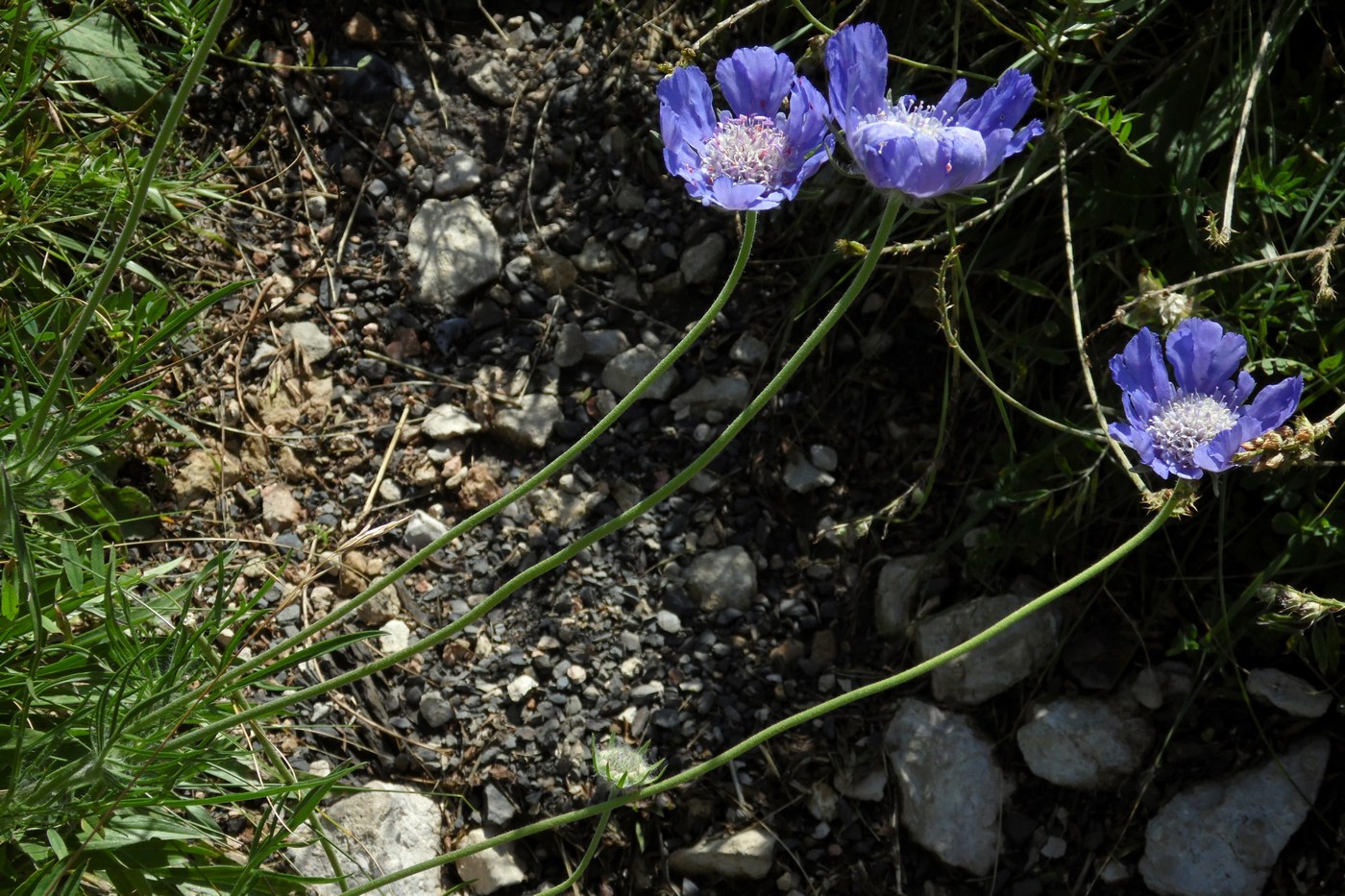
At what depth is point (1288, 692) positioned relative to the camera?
2.01 meters

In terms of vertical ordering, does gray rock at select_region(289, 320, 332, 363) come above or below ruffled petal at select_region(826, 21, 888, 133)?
below

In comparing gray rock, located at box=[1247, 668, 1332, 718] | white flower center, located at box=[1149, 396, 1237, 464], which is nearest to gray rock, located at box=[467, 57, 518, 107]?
white flower center, located at box=[1149, 396, 1237, 464]

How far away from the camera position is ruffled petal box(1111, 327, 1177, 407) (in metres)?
1.56

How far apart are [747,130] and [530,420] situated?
3.55 ft

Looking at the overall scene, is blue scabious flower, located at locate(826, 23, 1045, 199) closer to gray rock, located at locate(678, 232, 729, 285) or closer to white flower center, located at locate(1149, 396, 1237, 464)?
white flower center, located at locate(1149, 396, 1237, 464)

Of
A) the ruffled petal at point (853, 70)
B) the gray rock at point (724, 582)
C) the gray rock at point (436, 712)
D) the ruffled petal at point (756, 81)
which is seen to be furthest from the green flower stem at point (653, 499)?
the gray rock at point (724, 582)

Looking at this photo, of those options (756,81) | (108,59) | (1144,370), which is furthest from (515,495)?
(108,59)

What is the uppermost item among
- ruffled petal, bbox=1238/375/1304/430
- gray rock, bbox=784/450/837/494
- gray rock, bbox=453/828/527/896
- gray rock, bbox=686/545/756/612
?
ruffled petal, bbox=1238/375/1304/430

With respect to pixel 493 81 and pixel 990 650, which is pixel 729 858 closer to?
pixel 990 650

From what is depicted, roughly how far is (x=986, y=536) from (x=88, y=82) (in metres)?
1.91

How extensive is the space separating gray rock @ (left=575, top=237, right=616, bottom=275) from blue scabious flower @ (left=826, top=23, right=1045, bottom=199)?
1.15 meters

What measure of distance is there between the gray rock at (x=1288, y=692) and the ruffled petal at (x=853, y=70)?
129cm

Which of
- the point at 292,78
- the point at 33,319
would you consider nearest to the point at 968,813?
the point at 33,319

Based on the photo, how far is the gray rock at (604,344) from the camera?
8.14 ft
